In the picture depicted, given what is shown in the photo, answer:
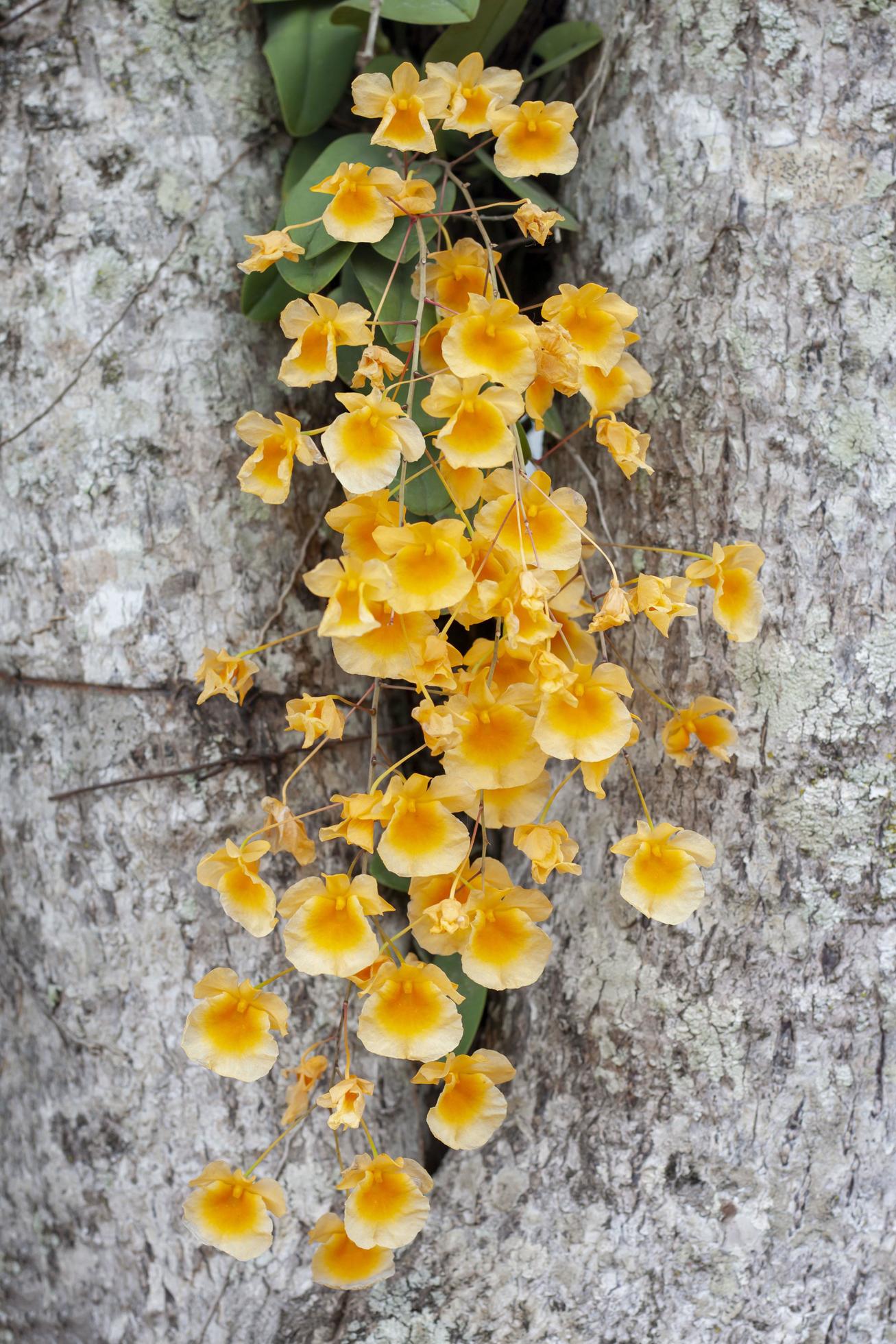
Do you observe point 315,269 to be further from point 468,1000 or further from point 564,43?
point 468,1000

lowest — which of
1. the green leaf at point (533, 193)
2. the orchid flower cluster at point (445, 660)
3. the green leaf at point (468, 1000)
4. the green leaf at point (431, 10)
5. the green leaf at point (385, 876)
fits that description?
the green leaf at point (468, 1000)

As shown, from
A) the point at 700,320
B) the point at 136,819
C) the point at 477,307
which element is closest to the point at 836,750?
the point at 700,320

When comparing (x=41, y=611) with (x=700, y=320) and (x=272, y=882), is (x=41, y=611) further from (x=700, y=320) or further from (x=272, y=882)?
(x=700, y=320)

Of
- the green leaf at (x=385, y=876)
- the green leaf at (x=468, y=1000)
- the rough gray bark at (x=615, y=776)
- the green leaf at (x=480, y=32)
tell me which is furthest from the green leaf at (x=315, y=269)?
the green leaf at (x=468, y=1000)

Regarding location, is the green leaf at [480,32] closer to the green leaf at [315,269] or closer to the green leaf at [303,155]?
the green leaf at [303,155]

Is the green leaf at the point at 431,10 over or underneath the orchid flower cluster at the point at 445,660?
over

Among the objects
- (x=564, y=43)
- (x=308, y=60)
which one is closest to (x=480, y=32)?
(x=564, y=43)

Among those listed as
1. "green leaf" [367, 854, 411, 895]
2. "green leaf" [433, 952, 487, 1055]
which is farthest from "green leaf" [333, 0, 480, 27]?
"green leaf" [433, 952, 487, 1055]
